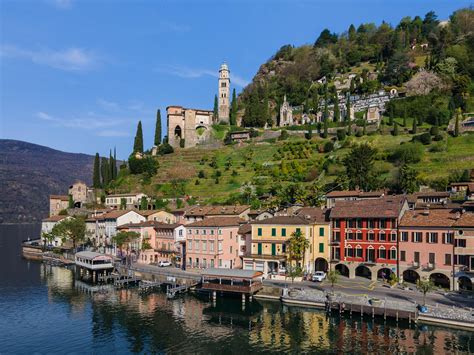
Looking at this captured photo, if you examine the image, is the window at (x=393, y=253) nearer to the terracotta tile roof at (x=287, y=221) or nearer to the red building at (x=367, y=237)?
the red building at (x=367, y=237)

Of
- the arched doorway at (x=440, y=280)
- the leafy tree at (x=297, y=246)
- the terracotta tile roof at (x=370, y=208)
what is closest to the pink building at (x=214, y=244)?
the leafy tree at (x=297, y=246)

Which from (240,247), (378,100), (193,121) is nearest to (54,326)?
(240,247)

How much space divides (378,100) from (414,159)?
180ft

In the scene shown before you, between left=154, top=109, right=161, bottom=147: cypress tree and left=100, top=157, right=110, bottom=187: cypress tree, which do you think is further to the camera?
left=154, top=109, right=161, bottom=147: cypress tree

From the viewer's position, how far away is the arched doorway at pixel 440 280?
60.9m

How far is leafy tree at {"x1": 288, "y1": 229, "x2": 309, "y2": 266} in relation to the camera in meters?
67.9

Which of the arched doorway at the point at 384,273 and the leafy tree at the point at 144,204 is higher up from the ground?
the leafy tree at the point at 144,204

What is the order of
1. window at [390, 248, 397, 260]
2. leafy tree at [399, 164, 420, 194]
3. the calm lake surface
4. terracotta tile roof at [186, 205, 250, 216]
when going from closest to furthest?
the calm lake surface
window at [390, 248, 397, 260]
terracotta tile roof at [186, 205, 250, 216]
leafy tree at [399, 164, 420, 194]

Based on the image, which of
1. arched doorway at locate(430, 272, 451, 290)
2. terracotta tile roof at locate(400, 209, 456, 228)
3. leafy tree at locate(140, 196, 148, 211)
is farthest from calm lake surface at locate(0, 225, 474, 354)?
leafy tree at locate(140, 196, 148, 211)

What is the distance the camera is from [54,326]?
174 feet

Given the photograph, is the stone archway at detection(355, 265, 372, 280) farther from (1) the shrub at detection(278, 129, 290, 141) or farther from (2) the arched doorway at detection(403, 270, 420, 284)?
(1) the shrub at detection(278, 129, 290, 141)

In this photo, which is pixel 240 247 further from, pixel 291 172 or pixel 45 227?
pixel 45 227

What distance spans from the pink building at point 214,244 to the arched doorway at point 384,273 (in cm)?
2384

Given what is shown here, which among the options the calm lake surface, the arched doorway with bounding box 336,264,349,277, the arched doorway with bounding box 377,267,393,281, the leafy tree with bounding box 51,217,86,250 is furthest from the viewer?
the leafy tree with bounding box 51,217,86,250
